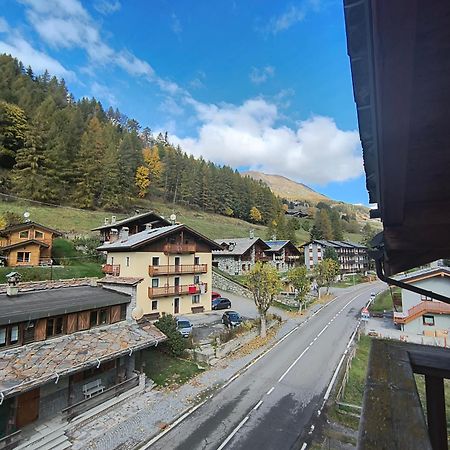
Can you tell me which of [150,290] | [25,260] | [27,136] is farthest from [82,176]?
[150,290]

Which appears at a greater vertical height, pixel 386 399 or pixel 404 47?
pixel 404 47

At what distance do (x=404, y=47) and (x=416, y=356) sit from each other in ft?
9.74

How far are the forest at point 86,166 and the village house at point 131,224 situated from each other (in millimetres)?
20034

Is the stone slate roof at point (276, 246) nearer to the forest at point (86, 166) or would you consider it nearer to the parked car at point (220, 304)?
the parked car at point (220, 304)

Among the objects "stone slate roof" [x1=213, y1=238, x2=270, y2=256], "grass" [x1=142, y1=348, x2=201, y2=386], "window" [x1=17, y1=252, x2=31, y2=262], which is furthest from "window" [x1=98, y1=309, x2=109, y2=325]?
"stone slate roof" [x1=213, y1=238, x2=270, y2=256]

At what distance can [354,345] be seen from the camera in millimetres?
23250

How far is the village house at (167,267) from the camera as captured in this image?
2955 centimetres

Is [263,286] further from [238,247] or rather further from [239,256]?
[238,247]

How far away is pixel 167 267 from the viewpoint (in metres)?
31.0

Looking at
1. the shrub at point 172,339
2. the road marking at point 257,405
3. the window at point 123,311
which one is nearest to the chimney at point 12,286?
the window at point 123,311

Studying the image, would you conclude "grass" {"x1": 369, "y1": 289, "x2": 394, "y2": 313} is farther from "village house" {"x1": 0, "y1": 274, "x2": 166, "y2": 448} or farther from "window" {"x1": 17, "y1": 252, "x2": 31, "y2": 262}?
"window" {"x1": 17, "y1": 252, "x2": 31, "y2": 262}

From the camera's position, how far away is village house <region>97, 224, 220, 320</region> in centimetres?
2955

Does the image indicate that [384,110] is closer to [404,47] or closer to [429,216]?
[404,47]

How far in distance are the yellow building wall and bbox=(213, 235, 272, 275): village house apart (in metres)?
17.2
